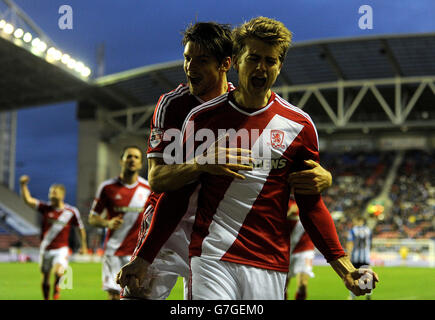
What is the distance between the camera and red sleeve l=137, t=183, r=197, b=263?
3.28 metres

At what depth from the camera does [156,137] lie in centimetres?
346

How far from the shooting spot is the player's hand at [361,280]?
2885mm

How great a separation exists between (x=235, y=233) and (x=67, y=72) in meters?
28.0

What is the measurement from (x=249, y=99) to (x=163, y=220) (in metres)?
0.82

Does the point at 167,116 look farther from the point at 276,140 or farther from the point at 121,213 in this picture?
the point at 121,213

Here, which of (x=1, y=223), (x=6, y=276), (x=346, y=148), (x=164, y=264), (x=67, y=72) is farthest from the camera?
(x=346, y=148)

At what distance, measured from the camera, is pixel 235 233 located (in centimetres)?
295

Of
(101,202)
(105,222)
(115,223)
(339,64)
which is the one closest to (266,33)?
(115,223)

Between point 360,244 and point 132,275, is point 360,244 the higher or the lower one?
the higher one

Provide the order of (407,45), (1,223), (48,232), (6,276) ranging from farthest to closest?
(1,223) → (407,45) → (6,276) → (48,232)

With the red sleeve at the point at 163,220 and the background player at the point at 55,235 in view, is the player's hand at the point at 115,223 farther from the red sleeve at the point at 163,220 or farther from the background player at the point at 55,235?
the red sleeve at the point at 163,220

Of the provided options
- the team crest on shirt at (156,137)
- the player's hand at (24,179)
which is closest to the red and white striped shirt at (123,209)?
Answer: the player's hand at (24,179)
